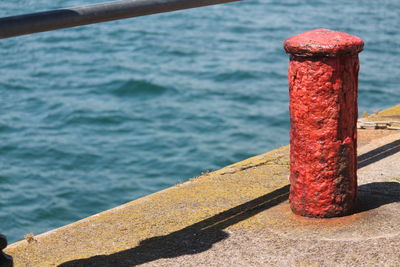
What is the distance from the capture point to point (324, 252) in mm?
3322

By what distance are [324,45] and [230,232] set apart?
3.52 feet

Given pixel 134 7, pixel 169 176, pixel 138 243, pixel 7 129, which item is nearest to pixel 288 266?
pixel 138 243

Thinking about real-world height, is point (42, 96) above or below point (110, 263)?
below

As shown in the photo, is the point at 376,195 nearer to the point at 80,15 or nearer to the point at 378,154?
the point at 378,154

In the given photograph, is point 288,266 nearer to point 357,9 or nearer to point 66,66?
point 66,66

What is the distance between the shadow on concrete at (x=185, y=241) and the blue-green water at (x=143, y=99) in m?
5.44

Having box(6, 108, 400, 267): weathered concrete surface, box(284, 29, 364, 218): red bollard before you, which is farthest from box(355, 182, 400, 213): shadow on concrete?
box(284, 29, 364, 218): red bollard

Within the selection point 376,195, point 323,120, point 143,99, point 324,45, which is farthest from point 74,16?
point 143,99

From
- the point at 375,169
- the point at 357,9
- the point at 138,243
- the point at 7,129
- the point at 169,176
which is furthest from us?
the point at 357,9

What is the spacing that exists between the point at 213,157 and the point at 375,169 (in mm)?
6891

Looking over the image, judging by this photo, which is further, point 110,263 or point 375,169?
point 375,169

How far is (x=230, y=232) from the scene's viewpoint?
3.67 metres

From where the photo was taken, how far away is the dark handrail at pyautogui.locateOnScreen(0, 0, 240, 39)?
9.16 ft

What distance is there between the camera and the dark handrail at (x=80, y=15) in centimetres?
279
